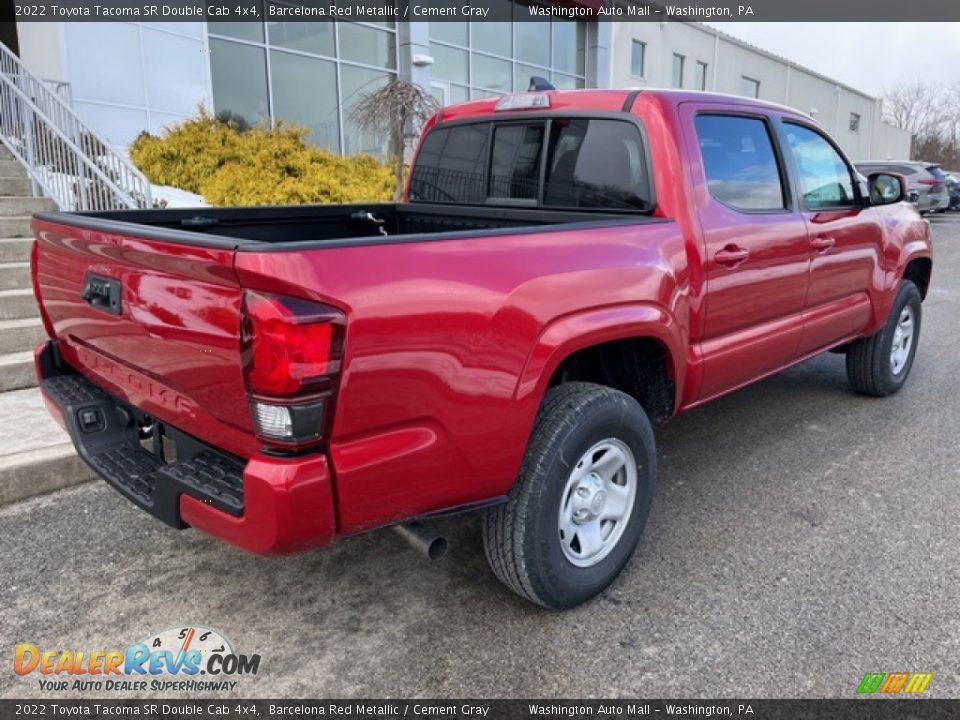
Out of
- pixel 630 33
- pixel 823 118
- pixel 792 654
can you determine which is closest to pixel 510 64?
pixel 630 33

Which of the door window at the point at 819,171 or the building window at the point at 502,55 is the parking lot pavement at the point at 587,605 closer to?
the door window at the point at 819,171

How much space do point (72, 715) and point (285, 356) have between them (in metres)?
1.40

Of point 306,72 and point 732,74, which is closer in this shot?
point 306,72

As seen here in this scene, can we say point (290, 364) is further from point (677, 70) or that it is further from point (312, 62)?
point (677, 70)

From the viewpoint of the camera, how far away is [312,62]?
13164mm

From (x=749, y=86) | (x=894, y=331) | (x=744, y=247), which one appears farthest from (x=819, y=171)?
(x=749, y=86)

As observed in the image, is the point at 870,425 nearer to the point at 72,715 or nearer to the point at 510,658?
the point at 510,658

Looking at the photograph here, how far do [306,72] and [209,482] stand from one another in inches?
485

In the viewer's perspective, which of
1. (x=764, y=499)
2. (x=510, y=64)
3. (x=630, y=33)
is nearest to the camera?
(x=764, y=499)

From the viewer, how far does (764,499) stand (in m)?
3.75

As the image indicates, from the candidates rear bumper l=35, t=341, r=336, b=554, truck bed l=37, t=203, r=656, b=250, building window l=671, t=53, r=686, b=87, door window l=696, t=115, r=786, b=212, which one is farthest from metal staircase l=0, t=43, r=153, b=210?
building window l=671, t=53, r=686, b=87

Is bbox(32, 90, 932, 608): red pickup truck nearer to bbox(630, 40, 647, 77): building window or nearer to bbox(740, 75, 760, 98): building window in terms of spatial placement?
bbox(630, 40, 647, 77): building window

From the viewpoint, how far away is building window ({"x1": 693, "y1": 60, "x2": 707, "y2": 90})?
2533cm

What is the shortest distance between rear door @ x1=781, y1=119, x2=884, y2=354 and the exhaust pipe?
2698 mm
